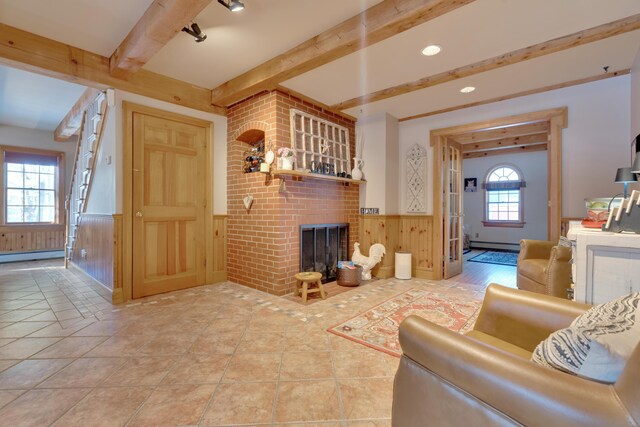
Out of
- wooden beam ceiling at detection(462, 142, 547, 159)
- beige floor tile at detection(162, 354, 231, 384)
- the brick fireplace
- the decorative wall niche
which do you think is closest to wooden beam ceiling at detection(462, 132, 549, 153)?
wooden beam ceiling at detection(462, 142, 547, 159)

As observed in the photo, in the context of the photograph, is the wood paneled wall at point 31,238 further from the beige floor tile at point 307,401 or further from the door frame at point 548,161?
the door frame at point 548,161

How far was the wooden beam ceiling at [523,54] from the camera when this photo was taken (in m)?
2.29

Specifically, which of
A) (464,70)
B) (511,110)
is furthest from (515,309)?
(511,110)

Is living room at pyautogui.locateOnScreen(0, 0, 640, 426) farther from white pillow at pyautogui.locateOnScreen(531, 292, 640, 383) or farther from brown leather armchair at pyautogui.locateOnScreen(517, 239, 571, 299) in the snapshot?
brown leather armchair at pyautogui.locateOnScreen(517, 239, 571, 299)

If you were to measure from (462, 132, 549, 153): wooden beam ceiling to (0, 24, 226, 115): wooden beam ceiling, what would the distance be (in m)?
5.84

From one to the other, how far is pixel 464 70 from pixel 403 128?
160cm

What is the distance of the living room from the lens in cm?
146

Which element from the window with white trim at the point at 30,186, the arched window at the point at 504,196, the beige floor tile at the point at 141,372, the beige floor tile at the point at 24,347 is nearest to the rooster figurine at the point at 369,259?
the beige floor tile at the point at 141,372

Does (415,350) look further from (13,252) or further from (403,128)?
(13,252)

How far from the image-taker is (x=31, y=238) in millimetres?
5613

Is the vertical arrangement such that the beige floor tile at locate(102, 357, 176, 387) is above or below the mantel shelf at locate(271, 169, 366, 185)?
below

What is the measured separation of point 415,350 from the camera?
1.04m

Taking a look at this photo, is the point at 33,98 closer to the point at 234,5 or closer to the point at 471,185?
the point at 234,5

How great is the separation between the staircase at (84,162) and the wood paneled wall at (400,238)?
360cm
